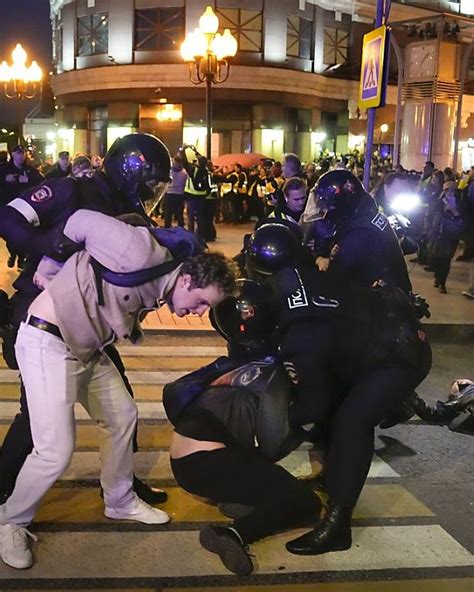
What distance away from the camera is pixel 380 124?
135 feet

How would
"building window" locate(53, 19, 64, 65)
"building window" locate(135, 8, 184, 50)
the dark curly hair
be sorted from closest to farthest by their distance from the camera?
the dark curly hair, "building window" locate(135, 8, 184, 50), "building window" locate(53, 19, 64, 65)

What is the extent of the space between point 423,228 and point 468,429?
785 cm

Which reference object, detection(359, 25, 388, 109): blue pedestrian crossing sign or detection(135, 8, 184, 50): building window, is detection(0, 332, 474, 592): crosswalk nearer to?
detection(359, 25, 388, 109): blue pedestrian crossing sign

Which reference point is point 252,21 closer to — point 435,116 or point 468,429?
point 435,116

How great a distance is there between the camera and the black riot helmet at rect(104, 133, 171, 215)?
412 centimetres

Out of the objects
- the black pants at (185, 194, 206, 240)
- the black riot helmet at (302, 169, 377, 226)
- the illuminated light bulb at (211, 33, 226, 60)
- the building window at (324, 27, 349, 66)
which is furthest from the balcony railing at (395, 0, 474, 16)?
the black riot helmet at (302, 169, 377, 226)

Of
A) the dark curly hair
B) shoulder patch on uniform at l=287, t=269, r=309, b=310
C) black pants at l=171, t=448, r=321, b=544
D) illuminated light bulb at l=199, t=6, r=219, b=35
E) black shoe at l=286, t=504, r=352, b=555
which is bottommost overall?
black shoe at l=286, t=504, r=352, b=555

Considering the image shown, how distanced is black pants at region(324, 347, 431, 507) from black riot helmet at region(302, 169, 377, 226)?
1302mm

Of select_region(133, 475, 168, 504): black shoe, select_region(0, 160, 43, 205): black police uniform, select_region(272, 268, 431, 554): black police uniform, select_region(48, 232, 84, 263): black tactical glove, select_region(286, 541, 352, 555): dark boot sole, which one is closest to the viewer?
select_region(48, 232, 84, 263): black tactical glove

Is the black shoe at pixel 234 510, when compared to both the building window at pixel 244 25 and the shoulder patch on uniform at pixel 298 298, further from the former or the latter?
the building window at pixel 244 25

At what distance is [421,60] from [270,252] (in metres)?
18.7

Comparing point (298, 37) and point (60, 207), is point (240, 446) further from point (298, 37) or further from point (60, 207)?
point (298, 37)

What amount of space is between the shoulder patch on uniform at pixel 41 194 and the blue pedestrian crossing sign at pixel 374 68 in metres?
5.93

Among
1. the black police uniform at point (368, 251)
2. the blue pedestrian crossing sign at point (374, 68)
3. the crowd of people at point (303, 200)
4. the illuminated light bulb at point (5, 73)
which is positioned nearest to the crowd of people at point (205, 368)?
the black police uniform at point (368, 251)
